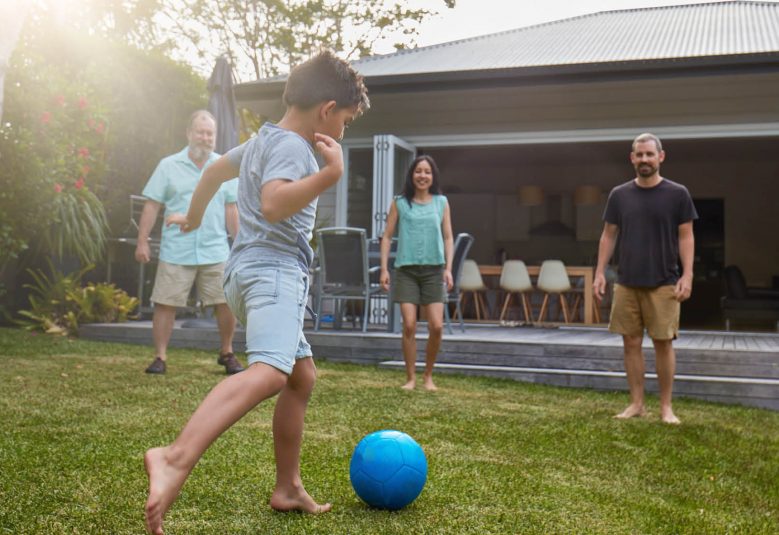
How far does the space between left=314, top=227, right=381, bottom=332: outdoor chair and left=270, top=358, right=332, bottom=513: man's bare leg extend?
4.84 meters

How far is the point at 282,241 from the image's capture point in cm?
228

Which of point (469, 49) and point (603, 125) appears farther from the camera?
point (469, 49)

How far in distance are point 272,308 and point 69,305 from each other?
23.6ft

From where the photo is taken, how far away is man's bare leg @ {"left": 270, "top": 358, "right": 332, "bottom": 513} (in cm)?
244

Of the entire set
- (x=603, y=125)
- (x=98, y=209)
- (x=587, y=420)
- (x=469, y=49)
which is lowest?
(x=587, y=420)

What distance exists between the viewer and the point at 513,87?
29.2 feet

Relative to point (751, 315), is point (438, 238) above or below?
above

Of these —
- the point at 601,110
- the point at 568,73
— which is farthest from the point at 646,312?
the point at 601,110

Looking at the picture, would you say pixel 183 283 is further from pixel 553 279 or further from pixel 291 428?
pixel 553 279

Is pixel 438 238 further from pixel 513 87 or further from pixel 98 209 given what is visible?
pixel 98 209

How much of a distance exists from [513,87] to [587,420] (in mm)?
5076

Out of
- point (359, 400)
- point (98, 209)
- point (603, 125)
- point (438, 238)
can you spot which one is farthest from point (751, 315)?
point (98, 209)

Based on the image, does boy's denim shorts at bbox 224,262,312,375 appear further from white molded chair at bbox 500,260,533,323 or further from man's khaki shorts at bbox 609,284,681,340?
white molded chair at bbox 500,260,533,323

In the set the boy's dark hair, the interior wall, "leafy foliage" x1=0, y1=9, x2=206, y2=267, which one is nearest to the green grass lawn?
the boy's dark hair
